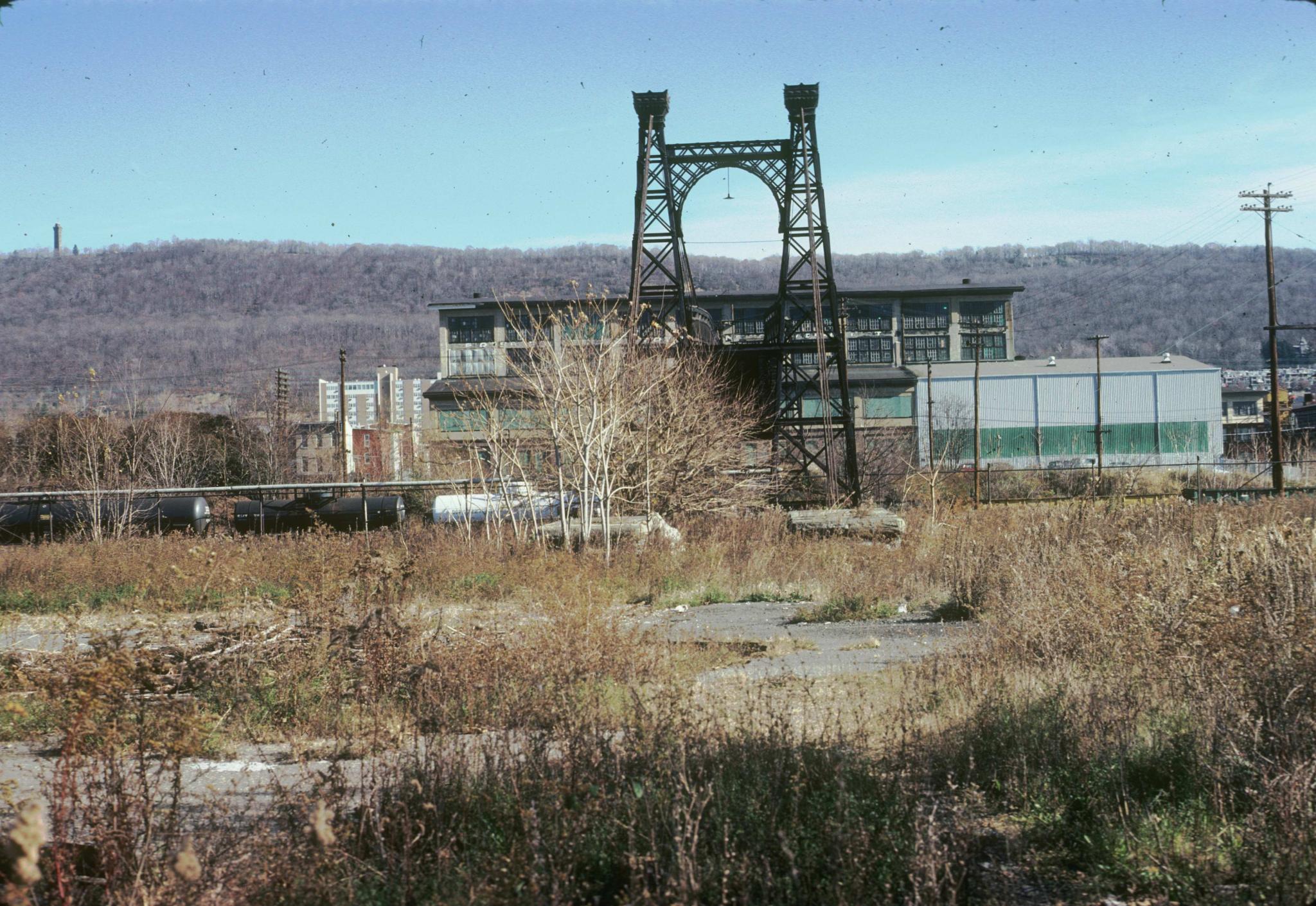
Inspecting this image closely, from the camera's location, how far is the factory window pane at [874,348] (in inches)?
3088

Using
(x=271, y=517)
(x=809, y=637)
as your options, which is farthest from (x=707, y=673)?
(x=271, y=517)

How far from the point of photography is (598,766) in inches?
190

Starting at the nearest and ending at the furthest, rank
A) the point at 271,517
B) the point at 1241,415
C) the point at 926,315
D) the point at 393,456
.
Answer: the point at 271,517
the point at 393,456
the point at 926,315
the point at 1241,415

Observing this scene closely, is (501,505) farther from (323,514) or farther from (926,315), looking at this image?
(926,315)

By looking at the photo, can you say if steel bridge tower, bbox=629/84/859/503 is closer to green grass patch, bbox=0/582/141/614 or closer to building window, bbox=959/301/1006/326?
green grass patch, bbox=0/582/141/614

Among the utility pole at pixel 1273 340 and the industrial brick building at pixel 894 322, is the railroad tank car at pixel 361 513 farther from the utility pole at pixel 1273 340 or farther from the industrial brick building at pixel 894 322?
the industrial brick building at pixel 894 322

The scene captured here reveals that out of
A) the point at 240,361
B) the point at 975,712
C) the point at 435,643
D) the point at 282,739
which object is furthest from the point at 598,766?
the point at 240,361

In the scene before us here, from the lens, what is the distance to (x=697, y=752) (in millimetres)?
4910

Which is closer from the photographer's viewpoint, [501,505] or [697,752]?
[697,752]

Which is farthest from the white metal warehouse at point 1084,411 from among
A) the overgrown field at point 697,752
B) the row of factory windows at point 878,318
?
the overgrown field at point 697,752

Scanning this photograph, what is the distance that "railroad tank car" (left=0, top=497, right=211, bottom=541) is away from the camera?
27344mm

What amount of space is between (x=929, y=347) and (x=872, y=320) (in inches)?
197

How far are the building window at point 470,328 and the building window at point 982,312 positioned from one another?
36718 mm

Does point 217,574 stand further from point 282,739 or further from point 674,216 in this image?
point 674,216
